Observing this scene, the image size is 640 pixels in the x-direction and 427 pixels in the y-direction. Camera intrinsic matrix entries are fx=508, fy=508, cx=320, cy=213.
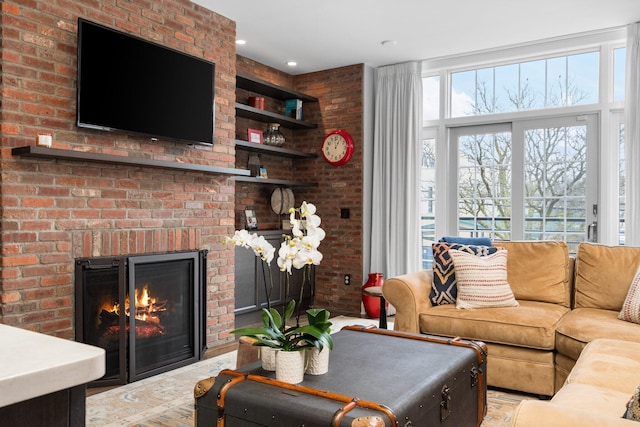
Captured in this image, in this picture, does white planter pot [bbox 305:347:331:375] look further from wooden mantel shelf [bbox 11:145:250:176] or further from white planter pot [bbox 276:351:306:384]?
wooden mantel shelf [bbox 11:145:250:176]

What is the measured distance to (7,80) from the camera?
2.79 meters

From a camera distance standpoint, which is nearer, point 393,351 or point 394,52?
point 393,351

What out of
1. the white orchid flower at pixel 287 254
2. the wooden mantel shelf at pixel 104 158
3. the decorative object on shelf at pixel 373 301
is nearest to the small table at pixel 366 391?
the white orchid flower at pixel 287 254

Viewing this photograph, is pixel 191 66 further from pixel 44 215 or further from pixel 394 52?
pixel 394 52

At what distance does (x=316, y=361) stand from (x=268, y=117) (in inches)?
142

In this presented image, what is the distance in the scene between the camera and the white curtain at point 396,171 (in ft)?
17.6

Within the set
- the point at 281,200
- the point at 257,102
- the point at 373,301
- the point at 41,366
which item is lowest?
the point at 373,301

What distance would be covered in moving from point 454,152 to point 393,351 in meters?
3.46

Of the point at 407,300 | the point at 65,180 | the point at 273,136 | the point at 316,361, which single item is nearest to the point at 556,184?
the point at 407,300

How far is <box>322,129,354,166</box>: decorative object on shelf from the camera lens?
5.49 meters

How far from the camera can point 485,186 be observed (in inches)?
205

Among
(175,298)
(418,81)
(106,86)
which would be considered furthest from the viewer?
(418,81)

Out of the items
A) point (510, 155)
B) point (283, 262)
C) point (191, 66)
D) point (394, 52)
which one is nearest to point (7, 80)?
point (191, 66)

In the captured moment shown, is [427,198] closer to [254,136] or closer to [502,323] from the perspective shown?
[254,136]
